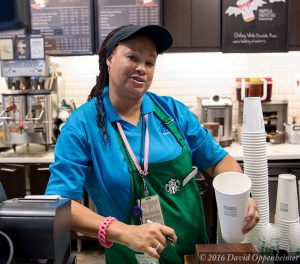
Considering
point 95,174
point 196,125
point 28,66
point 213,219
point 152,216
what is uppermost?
point 28,66

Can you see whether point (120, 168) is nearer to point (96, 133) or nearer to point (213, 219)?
point (96, 133)

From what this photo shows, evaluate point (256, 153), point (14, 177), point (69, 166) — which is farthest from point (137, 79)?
point (14, 177)

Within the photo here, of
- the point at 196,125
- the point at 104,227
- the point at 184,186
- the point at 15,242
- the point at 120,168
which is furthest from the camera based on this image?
the point at 196,125

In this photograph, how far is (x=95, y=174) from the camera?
1226mm

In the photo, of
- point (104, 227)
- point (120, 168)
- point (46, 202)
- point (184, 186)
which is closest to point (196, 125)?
point (184, 186)

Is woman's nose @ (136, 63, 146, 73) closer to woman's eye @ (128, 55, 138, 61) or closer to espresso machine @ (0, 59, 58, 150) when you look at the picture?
woman's eye @ (128, 55, 138, 61)

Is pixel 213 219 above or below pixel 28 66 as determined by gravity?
below

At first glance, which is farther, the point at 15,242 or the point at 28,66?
the point at 28,66

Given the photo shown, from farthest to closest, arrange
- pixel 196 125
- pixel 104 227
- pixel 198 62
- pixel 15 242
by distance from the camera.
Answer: pixel 198 62
pixel 196 125
pixel 104 227
pixel 15 242

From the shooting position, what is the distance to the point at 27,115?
300 cm

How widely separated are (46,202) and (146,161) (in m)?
0.52

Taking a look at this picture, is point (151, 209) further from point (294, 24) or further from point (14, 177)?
point (294, 24)

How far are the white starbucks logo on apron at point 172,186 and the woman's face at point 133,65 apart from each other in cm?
33

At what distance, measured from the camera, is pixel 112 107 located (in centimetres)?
132
